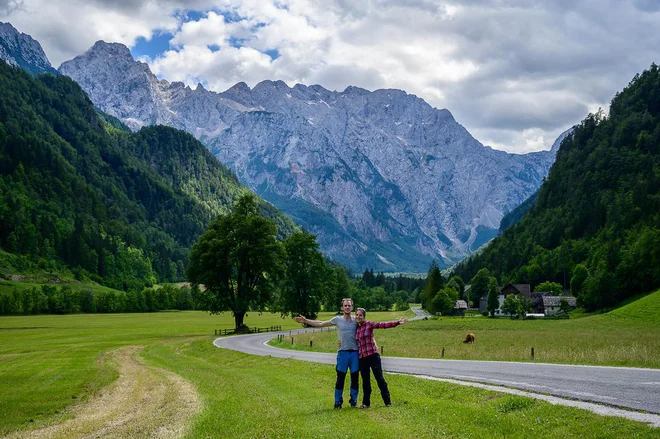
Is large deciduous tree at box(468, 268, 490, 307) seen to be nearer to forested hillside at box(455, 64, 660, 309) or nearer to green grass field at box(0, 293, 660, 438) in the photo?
forested hillside at box(455, 64, 660, 309)

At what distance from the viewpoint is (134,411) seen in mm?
21828

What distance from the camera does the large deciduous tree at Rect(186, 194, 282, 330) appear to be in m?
77.4

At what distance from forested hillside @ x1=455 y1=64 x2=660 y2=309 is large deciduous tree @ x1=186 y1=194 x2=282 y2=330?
7503 centimetres

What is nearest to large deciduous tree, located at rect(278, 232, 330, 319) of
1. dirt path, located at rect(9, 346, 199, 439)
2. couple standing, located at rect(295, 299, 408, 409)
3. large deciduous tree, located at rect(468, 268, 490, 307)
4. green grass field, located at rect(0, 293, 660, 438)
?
green grass field, located at rect(0, 293, 660, 438)

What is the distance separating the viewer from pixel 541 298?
157875 millimetres

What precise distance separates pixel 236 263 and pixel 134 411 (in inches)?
2255

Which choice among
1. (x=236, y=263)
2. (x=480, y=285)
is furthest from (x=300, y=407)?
(x=480, y=285)

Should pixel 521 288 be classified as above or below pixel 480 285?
below

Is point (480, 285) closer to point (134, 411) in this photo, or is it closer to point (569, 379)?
point (569, 379)

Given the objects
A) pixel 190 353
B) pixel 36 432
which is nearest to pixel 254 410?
pixel 36 432

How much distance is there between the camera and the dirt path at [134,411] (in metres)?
17.5

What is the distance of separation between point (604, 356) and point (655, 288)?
89.1 meters

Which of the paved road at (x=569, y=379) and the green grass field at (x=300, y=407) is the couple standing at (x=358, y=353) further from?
the paved road at (x=569, y=379)

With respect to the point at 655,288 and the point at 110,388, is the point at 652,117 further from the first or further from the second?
the point at 110,388
